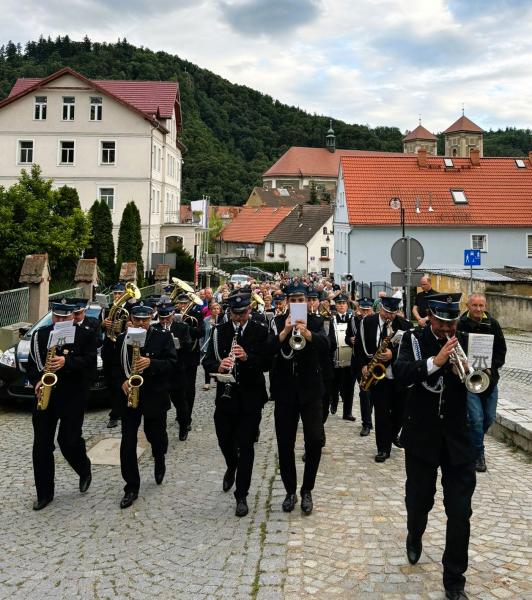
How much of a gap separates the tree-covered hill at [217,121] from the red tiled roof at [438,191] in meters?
75.8

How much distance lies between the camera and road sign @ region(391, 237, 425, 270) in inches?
474

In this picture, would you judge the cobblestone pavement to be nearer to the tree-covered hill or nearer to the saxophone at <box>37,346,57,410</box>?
the saxophone at <box>37,346,57,410</box>

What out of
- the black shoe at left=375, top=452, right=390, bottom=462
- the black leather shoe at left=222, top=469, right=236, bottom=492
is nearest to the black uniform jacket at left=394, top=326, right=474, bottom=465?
the black leather shoe at left=222, top=469, right=236, bottom=492

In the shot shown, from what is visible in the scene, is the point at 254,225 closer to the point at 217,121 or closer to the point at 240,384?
the point at 217,121

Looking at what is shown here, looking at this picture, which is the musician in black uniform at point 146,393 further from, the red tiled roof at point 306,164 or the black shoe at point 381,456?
the red tiled roof at point 306,164

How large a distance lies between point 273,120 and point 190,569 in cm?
17998

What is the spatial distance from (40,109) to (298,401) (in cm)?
4323

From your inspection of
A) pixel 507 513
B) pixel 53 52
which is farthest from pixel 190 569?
pixel 53 52

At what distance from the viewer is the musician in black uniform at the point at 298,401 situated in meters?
5.92

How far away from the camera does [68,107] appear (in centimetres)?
4362

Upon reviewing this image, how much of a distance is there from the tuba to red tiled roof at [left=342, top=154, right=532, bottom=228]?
29.6 meters

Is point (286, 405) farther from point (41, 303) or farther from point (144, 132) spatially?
point (144, 132)

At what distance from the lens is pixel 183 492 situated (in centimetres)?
655

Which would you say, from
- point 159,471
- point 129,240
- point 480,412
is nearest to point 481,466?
point 480,412
